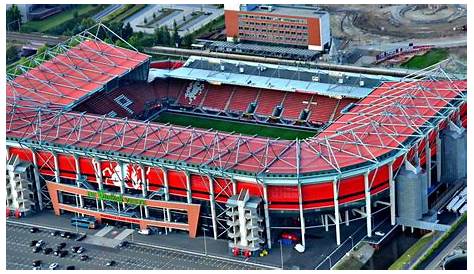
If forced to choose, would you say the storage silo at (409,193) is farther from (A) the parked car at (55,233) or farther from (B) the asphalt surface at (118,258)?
(A) the parked car at (55,233)

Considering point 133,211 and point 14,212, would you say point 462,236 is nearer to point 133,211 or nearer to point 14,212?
point 133,211

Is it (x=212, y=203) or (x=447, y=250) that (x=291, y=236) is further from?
(x=447, y=250)

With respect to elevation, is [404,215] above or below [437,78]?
below

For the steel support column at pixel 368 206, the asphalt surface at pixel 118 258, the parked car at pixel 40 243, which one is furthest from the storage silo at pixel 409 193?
the parked car at pixel 40 243

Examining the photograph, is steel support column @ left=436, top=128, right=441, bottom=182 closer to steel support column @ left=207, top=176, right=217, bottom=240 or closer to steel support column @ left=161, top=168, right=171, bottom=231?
steel support column @ left=207, top=176, right=217, bottom=240

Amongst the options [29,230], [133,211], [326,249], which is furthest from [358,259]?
[29,230]

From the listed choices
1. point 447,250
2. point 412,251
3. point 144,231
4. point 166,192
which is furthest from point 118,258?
point 447,250
